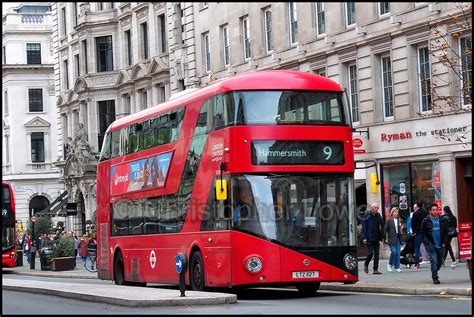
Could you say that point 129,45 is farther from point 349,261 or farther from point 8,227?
point 349,261

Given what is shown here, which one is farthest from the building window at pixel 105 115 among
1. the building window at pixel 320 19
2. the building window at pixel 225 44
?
the building window at pixel 320 19

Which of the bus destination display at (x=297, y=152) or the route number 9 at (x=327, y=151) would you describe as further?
the route number 9 at (x=327, y=151)

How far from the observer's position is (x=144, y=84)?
5862 centimetres

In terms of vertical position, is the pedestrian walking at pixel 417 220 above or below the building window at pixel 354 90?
below

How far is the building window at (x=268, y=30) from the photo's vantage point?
146ft

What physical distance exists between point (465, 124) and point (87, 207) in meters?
35.2

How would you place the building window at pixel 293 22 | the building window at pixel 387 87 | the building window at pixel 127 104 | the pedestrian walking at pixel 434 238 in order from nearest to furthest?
the pedestrian walking at pixel 434 238, the building window at pixel 387 87, the building window at pixel 293 22, the building window at pixel 127 104

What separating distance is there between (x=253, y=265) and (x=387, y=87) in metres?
17.2

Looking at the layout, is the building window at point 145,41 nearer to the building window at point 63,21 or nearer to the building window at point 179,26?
the building window at point 179,26

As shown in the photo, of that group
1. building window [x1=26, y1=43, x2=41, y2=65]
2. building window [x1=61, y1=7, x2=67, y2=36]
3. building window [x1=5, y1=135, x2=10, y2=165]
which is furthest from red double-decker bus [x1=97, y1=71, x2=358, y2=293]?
building window [x1=26, y1=43, x2=41, y2=65]

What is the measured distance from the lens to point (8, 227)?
1964 inches

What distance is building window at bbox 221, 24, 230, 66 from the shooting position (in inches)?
1900

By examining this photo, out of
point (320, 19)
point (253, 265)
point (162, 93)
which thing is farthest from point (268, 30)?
point (253, 265)

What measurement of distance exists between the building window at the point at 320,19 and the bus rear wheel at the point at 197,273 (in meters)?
18.3
